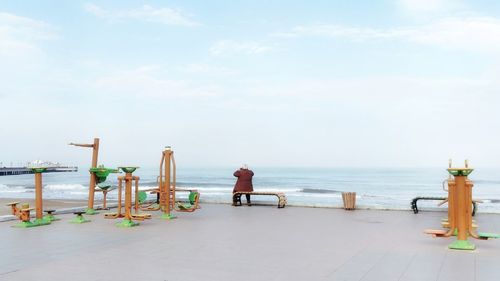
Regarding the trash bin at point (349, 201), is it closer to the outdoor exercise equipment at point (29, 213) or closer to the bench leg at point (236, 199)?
the bench leg at point (236, 199)

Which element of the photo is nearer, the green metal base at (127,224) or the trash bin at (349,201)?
the green metal base at (127,224)

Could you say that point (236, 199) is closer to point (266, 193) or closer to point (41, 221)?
point (266, 193)

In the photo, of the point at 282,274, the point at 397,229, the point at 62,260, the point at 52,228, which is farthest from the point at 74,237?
the point at 397,229

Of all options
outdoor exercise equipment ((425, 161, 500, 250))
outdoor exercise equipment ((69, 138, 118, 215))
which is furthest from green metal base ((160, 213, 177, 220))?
outdoor exercise equipment ((425, 161, 500, 250))

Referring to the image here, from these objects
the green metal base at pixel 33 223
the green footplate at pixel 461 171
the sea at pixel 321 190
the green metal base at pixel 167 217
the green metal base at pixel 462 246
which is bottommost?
the sea at pixel 321 190

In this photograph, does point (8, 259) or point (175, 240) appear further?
point (175, 240)

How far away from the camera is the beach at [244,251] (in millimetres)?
5492

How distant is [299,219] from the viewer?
35.1 feet

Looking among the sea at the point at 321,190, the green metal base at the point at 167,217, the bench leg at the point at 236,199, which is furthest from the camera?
the sea at the point at 321,190

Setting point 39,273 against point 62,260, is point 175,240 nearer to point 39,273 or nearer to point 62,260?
point 62,260

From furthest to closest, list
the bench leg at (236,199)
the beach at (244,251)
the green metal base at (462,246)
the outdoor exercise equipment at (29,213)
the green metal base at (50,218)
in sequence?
the bench leg at (236,199)
the green metal base at (50,218)
the outdoor exercise equipment at (29,213)
the green metal base at (462,246)
the beach at (244,251)

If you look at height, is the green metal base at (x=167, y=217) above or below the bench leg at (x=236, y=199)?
below

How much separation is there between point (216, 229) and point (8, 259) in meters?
3.70

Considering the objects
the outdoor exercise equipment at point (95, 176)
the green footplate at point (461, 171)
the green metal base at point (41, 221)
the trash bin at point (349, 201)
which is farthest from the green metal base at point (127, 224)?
the green footplate at point (461, 171)
